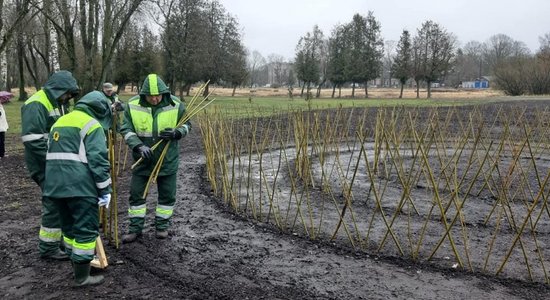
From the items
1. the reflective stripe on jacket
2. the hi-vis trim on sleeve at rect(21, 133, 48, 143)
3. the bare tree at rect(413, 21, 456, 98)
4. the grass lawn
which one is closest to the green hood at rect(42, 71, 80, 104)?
the reflective stripe on jacket

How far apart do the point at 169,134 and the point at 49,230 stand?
1.31 m

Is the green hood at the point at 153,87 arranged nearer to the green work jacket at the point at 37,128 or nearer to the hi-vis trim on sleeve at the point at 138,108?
the hi-vis trim on sleeve at the point at 138,108

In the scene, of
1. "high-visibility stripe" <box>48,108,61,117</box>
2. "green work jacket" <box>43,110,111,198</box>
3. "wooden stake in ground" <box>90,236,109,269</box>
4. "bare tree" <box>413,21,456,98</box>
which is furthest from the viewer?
"bare tree" <box>413,21,456,98</box>

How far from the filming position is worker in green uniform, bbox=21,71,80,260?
13.0 feet

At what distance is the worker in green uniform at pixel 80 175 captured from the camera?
342cm

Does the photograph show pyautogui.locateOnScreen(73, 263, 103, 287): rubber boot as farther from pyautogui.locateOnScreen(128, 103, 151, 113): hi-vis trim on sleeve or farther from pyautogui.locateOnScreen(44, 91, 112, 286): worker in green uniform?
pyautogui.locateOnScreen(128, 103, 151, 113): hi-vis trim on sleeve

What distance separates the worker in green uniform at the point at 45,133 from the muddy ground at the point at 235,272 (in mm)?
195

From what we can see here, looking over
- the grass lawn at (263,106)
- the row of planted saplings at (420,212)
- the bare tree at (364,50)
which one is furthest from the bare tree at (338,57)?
the row of planted saplings at (420,212)

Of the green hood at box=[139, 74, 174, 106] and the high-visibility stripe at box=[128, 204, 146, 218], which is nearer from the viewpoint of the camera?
the green hood at box=[139, 74, 174, 106]

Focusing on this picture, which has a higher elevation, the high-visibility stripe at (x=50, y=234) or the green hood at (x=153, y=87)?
the green hood at (x=153, y=87)

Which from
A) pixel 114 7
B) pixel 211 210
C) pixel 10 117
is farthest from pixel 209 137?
pixel 10 117

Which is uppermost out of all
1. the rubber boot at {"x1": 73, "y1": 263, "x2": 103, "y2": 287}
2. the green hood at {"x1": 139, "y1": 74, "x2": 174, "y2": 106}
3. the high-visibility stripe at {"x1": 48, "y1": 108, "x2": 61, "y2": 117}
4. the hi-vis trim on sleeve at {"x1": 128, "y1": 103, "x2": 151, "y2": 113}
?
the green hood at {"x1": 139, "y1": 74, "x2": 174, "y2": 106}

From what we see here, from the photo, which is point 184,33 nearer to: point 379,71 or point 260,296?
point 379,71

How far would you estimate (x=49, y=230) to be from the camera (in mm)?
3984
